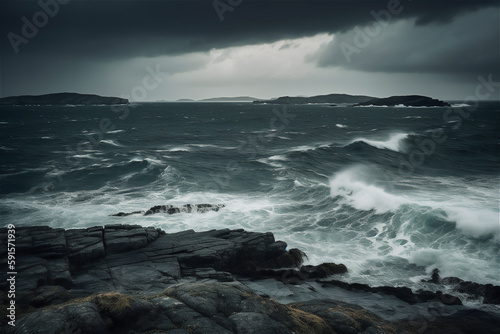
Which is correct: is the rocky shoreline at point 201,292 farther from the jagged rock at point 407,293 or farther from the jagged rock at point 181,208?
the jagged rock at point 181,208

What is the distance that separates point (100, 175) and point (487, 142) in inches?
3215

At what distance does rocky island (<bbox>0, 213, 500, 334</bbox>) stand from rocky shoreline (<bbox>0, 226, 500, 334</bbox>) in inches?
2.0

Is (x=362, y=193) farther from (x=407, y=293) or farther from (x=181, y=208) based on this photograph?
(x=181, y=208)

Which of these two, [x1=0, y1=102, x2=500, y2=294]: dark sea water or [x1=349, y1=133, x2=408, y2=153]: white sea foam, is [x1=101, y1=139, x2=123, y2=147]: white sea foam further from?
[x1=349, y1=133, x2=408, y2=153]: white sea foam

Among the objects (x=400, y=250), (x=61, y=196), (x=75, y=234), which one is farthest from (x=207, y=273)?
(x=61, y=196)

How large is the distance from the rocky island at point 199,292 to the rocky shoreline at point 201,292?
0.05 metres

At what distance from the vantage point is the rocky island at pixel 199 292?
34.5ft

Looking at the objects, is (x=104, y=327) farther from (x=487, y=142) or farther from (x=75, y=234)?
(x=487, y=142)

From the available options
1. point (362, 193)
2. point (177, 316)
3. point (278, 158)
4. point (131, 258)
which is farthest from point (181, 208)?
point (278, 158)

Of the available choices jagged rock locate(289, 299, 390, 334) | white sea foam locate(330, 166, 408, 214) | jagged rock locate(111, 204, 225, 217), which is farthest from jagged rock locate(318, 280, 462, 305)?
jagged rock locate(111, 204, 225, 217)

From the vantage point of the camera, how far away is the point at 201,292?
480 inches

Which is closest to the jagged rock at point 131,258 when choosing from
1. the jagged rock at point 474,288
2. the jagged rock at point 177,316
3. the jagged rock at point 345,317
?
the jagged rock at point 177,316

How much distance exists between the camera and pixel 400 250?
23172 millimetres

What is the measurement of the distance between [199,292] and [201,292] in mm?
82
